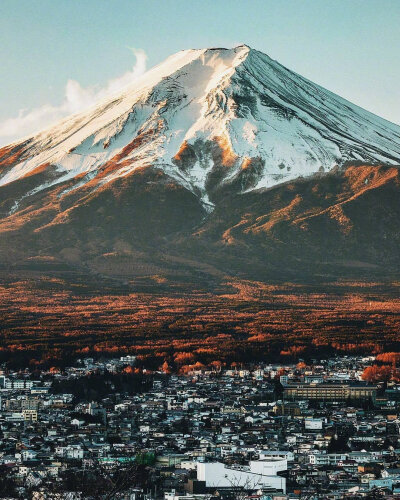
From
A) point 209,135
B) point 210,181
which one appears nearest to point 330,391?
point 210,181

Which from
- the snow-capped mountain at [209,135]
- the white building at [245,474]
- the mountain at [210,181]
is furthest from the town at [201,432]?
the snow-capped mountain at [209,135]

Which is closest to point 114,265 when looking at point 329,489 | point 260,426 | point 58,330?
point 58,330

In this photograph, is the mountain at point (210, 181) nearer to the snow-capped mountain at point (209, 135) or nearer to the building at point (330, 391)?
the snow-capped mountain at point (209, 135)

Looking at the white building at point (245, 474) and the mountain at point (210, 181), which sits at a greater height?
the mountain at point (210, 181)

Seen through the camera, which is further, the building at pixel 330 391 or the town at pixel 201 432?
the building at pixel 330 391

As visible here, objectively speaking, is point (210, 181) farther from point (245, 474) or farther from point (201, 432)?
point (245, 474)

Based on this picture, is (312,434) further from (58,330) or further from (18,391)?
(58,330)
